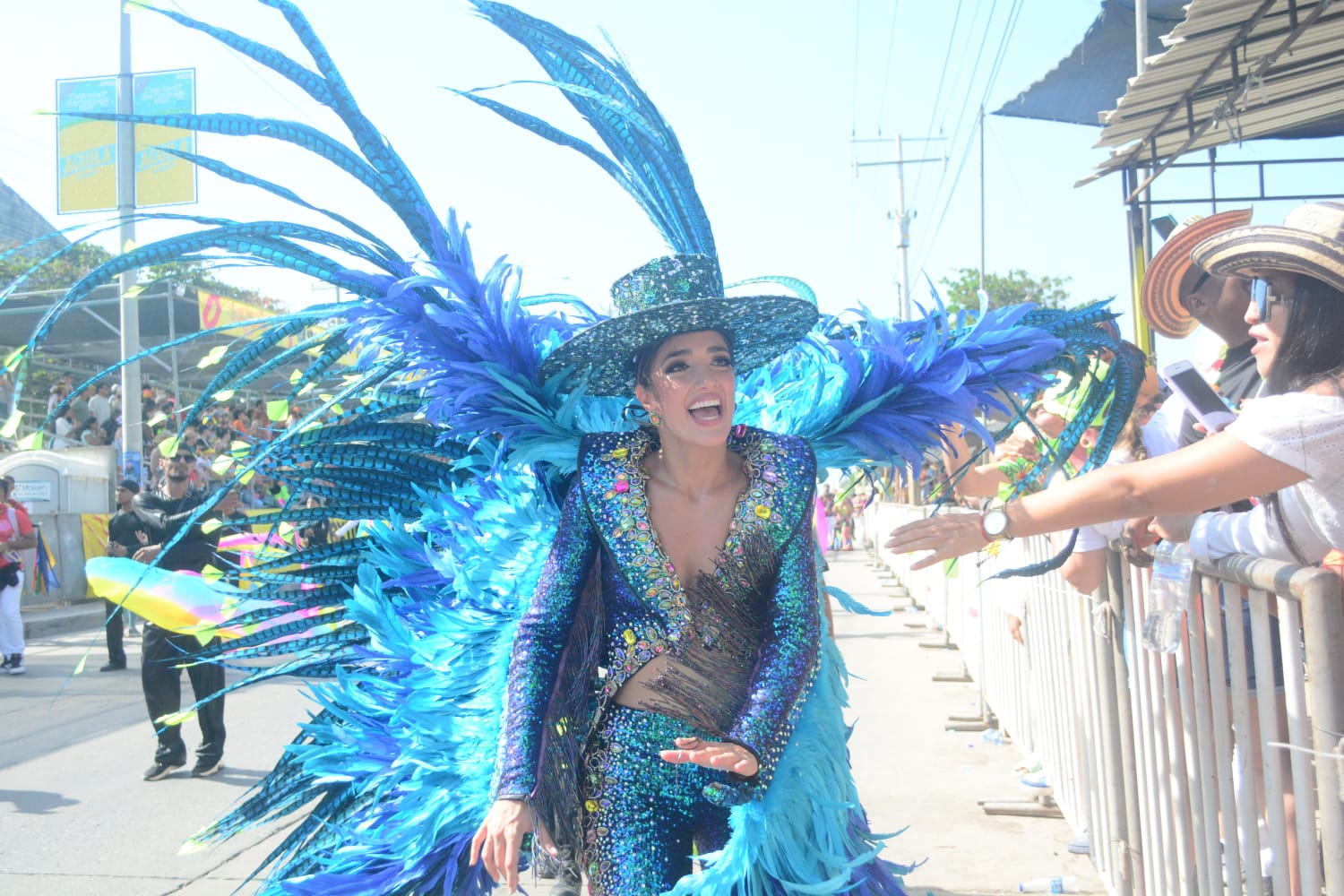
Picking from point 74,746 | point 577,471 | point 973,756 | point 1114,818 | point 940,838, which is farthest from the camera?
point 74,746

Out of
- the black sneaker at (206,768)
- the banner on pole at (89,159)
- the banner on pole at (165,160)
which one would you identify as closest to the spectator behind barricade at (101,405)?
the banner on pole at (89,159)

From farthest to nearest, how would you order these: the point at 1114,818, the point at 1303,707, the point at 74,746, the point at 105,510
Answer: the point at 105,510 → the point at 74,746 → the point at 1114,818 → the point at 1303,707

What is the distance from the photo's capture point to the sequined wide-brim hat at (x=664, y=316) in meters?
2.27

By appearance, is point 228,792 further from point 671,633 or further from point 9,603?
point 9,603

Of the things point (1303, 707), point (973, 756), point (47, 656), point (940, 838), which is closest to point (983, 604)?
point (973, 756)

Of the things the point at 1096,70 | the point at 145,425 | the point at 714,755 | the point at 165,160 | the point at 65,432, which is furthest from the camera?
the point at 65,432

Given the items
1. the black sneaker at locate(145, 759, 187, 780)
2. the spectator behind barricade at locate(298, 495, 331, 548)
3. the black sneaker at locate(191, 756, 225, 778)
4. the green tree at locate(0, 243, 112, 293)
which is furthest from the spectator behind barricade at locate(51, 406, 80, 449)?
the spectator behind barricade at locate(298, 495, 331, 548)

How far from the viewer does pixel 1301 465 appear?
2082 millimetres

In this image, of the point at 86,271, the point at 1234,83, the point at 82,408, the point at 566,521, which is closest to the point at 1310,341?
the point at 566,521

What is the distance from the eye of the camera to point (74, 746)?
22.6ft

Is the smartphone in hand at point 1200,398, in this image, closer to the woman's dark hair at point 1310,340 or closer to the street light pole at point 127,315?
the woman's dark hair at point 1310,340

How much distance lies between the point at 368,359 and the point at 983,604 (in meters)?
5.28

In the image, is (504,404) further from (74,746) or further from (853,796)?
(74,746)

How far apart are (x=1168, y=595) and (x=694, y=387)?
4.48ft
